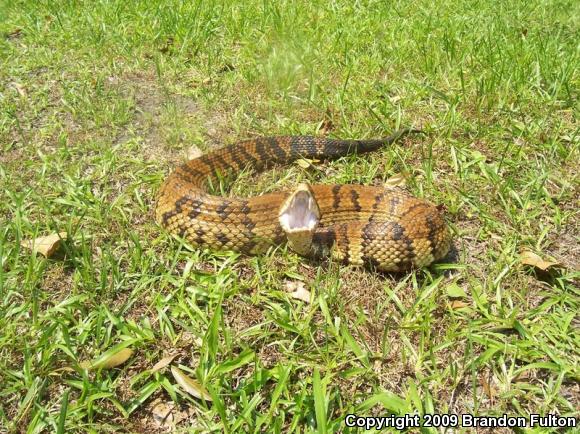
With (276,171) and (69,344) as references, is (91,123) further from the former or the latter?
(69,344)

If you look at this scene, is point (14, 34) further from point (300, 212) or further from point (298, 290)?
point (298, 290)

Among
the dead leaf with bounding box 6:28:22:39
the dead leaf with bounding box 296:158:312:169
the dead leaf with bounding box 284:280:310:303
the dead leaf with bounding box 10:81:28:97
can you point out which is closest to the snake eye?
the dead leaf with bounding box 284:280:310:303

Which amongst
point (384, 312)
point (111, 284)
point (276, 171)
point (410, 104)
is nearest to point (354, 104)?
point (410, 104)

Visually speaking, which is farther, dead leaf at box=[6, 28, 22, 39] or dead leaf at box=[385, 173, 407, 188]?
dead leaf at box=[6, 28, 22, 39]

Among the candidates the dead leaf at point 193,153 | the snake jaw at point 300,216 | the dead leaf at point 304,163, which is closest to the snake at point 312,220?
the snake jaw at point 300,216

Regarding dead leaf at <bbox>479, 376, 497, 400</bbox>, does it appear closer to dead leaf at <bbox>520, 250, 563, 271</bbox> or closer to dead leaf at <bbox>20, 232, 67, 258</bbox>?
dead leaf at <bbox>520, 250, 563, 271</bbox>

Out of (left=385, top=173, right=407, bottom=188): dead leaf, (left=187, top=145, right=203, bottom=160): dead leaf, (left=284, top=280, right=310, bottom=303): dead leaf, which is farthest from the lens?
(left=187, top=145, right=203, bottom=160): dead leaf

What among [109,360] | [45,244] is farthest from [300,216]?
[45,244]
